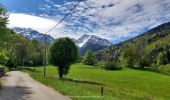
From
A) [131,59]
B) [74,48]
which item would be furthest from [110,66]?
[74,48]

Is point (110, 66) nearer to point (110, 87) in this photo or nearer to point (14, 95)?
point (110, 87)

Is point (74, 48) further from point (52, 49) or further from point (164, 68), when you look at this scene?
point (164, 68)

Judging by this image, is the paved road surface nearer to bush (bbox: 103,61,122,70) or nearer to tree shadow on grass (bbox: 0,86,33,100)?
tree shadow on grass (bbox: 0,86,33,100)

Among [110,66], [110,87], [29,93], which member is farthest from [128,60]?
[29,93]

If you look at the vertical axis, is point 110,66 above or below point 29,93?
above

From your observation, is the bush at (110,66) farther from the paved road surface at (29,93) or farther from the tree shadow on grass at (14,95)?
the tree shadow on grass at (14,95)

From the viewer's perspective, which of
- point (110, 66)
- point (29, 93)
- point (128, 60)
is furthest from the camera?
point (128, 60)

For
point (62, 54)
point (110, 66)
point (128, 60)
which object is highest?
point (128, 60)

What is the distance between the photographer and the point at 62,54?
282 feet

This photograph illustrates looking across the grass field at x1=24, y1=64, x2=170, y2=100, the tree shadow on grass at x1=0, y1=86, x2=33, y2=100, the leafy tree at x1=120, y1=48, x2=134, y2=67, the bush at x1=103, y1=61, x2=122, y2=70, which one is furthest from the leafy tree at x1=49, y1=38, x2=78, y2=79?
the leafy tree at x1=120, y1=48, x2=134, y2=67

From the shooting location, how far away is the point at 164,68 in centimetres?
19388

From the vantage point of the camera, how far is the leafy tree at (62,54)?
8625 cm

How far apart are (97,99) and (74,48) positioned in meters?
57.3

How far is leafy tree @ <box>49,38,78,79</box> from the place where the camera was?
86.2 meters
